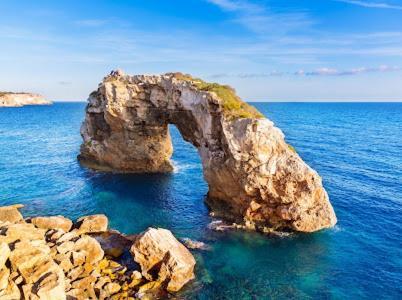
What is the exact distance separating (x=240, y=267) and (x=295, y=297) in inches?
228

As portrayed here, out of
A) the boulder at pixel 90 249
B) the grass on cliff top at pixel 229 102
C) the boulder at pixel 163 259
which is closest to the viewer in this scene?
the boulder at pixel 163 259

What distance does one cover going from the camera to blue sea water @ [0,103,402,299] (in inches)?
1177

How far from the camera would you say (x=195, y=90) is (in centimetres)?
4684

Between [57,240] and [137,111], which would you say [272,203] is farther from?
[137,111]

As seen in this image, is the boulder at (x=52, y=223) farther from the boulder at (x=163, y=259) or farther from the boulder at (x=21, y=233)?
the boulder at (x=163, y=259)

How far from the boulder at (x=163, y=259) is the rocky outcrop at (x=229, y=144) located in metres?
12.5

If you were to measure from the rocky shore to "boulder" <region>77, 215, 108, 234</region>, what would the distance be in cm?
215

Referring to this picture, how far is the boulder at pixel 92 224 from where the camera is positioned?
37656 mm

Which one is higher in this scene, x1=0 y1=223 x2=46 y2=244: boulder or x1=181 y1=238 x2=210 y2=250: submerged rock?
x1=0 y1=223 x2=46 y2=244: boulder

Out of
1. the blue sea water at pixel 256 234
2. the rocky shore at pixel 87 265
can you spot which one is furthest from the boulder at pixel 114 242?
the blue sea water at pixel 256 234

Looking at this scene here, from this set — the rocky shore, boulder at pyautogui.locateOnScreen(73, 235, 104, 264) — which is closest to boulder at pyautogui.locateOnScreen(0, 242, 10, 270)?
the rocky shore

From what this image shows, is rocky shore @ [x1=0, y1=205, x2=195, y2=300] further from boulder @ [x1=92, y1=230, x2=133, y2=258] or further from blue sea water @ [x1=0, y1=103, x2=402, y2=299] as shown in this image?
blue sea water @ [x1=0, y1=103, x2=402, y2=299]

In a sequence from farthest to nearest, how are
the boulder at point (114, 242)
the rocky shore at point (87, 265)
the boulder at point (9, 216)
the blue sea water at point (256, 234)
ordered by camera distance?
1. the boulder at point (9, 216)
2. the boulder at point (114, 242)
3. the blue sea water at point (256, 234)
4. the rocky shore at point (87, 265)

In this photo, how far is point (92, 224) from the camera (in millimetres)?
38031
